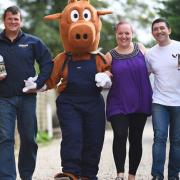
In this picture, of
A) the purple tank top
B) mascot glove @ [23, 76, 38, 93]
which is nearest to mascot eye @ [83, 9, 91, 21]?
the purple tank top

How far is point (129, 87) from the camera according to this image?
7.25 meters

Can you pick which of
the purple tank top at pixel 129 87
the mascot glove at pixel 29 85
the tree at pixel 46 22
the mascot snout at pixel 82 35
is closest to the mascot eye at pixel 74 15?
the mascot snout at pixel 82 35

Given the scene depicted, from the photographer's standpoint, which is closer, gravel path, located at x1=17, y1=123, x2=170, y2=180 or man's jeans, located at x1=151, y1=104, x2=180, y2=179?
man's jeans, located at x1=151, y1=104, x2=180, y2=179

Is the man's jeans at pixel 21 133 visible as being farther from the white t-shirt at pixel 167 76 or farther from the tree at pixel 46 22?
the tree at pixel 46 22

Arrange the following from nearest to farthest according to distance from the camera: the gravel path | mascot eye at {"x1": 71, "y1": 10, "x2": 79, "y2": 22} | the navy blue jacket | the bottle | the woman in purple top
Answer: the bottle, the navy blue jacket, the woman in purple top, mascot eye at {"x1": 71, "y1": 10, "x2": 79, "y2": 22}, the gravel path

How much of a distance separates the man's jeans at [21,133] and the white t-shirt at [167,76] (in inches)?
60.8

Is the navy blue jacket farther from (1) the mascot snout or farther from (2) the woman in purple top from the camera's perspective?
(2) the woman in purple top

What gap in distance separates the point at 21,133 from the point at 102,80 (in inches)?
46.5

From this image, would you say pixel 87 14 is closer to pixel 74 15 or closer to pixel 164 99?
pixel 74 15

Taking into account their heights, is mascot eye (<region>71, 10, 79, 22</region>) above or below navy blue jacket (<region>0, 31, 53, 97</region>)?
above

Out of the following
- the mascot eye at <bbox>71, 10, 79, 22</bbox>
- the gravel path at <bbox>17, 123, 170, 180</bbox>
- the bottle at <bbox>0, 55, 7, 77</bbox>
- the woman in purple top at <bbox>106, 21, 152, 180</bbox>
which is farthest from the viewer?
the gravel path at <bbox>17, 123, 170, 180</bbox>

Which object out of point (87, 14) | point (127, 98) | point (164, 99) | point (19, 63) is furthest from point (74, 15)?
point (164, 99)

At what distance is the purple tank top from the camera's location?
7.25m

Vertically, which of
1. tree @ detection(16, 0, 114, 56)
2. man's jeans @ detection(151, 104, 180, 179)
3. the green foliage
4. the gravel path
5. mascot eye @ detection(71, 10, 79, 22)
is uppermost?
tree @ detection(16, 0, 114, 56)
